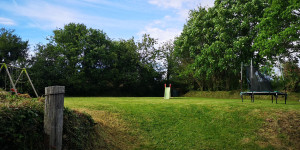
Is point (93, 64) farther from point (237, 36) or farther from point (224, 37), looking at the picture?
point (237, 36)

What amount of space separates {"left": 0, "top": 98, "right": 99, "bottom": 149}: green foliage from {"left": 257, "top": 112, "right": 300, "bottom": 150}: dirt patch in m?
5.30

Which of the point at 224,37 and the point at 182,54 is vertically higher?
the point at 224,37

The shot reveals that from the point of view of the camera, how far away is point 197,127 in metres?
7.34

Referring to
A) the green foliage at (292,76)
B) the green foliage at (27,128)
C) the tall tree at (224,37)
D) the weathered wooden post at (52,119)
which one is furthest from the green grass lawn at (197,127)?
the tall tree at (224,37)

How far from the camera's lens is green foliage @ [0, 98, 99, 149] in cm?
352

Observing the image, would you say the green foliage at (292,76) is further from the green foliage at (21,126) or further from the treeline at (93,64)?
the green foliage at (21,126)

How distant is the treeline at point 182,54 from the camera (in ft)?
50.4

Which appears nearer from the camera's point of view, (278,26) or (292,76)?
(278,26)

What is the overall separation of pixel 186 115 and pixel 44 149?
545 cm

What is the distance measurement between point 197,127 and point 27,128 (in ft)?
17.2

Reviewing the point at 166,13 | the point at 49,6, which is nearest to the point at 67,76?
the point at 49,6

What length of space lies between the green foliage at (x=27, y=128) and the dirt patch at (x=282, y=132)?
17.4 ft

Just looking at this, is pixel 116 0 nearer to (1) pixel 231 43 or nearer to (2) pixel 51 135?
(2) pixel 51 135

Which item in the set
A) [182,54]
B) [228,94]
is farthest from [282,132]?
[182,54]
